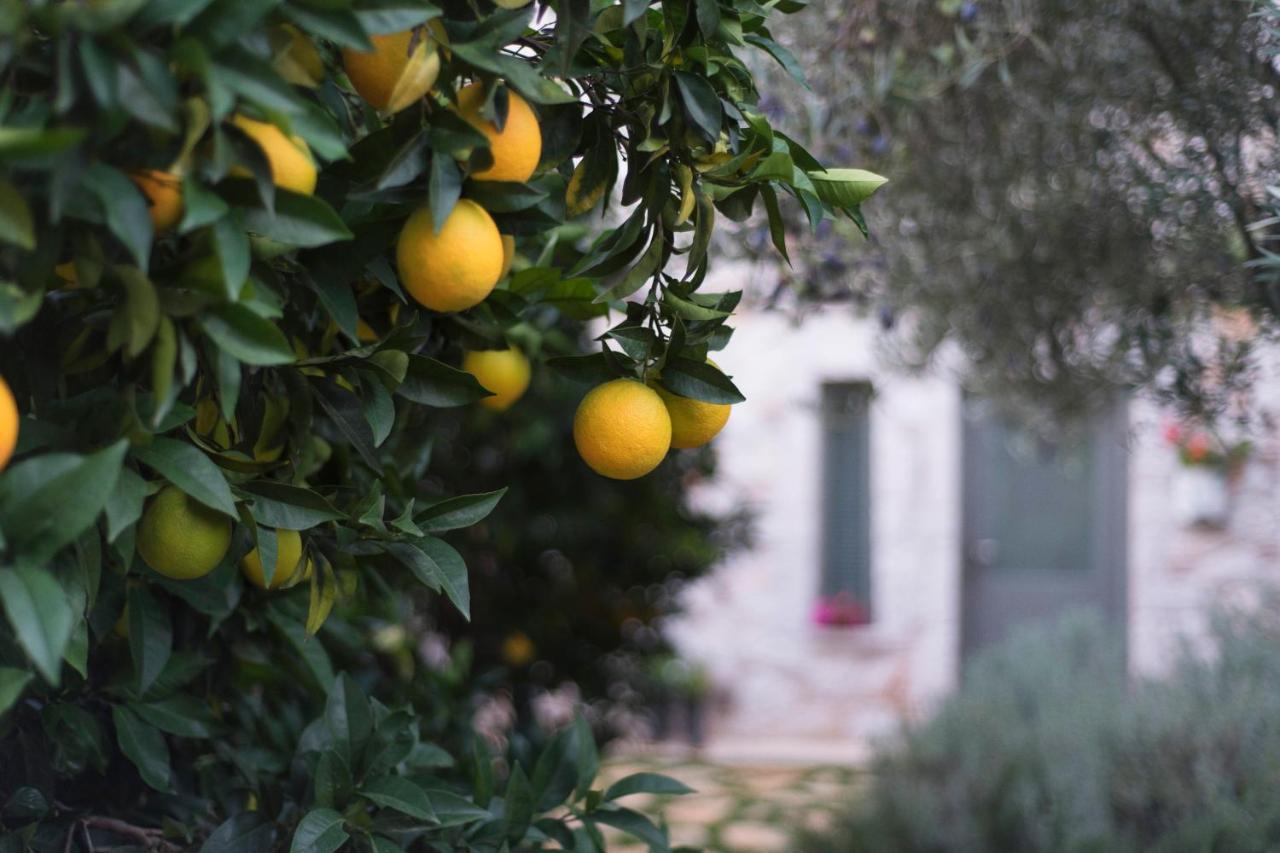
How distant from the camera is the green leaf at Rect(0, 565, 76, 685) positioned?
18.3 inches

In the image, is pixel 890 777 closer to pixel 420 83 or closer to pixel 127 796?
pixel 127 796

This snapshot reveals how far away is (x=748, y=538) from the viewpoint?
2982 mm

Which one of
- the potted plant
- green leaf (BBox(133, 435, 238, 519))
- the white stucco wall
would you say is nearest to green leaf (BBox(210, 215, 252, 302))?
green leaf (BBox(133, 435, 238, 519))

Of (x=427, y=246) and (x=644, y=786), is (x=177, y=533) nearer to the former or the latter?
(x=427, y=246)

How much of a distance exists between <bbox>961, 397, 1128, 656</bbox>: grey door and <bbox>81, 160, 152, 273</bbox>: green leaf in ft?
17.5

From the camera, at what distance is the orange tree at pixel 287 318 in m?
0.51

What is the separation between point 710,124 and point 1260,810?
6.34ft

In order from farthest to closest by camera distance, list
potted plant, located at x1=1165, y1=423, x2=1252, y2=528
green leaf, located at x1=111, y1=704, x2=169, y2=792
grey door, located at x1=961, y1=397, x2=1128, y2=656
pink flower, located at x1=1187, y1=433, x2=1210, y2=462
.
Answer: grey door, located at x1=961, y1=397, x2=1128, y2=656
potted plant, located at x1=1165, y1=423, x2=1252, y2=528
pink flower, located at x1=1187, y1=433, x2=1210, y2=462
green leaf, located at x1=111, y1=704, x2=169, y2=792

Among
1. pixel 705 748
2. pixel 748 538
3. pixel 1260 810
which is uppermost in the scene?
pixel 748 538

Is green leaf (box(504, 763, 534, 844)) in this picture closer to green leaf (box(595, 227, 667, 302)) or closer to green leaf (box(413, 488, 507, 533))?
green leaf (box(413, 488, 507, 533))

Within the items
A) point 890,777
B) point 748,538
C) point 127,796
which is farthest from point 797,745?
point 127,796

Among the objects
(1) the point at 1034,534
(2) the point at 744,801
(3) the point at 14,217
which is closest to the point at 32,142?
(3) the point at 14,217

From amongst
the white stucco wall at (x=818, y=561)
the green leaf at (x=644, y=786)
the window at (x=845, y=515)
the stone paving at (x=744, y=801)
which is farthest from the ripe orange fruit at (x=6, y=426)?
the window at (x=845, y=515)

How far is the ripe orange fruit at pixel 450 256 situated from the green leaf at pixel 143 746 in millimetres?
481
